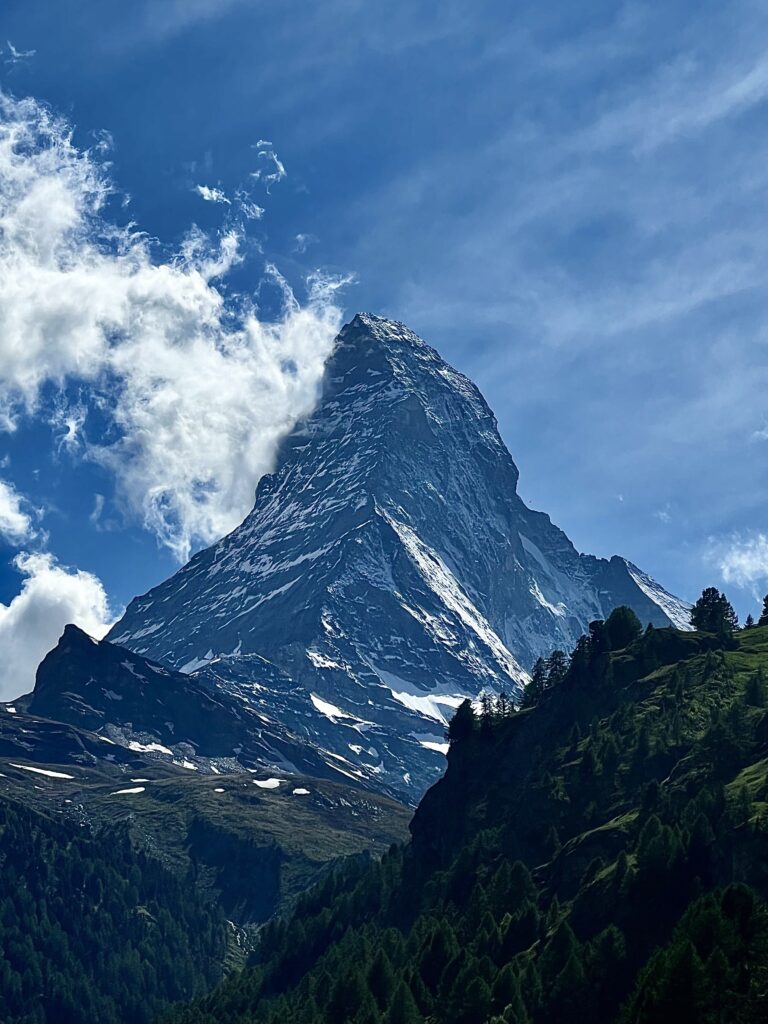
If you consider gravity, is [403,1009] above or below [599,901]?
below

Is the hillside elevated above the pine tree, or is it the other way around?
the hillside

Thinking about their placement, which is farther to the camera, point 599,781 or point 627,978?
point 599,781

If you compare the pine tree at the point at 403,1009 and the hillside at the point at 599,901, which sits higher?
the hillside at the point at 599,901

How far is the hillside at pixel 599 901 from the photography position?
100 metres

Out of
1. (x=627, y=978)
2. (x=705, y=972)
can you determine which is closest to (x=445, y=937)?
(x=627, y=978)

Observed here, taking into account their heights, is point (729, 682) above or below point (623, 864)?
above

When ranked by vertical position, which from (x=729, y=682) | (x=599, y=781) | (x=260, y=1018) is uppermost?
(x=729, y=682)

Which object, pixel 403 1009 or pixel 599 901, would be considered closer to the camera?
pixel 403 1009

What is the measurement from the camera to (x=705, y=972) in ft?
295

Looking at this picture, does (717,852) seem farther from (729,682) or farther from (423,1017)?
(729,682)

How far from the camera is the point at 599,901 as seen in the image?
137m

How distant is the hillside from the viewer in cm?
10044

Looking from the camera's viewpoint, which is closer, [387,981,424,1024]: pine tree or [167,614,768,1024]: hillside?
[167,614,768,1024]: hillside

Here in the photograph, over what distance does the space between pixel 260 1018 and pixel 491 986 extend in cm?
5911
